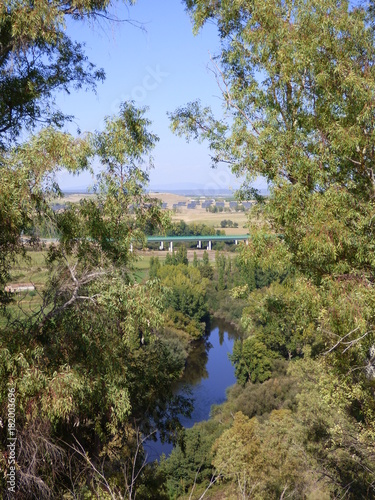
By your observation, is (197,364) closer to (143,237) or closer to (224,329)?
(224,329)

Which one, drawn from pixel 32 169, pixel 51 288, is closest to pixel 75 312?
pixel 51 288

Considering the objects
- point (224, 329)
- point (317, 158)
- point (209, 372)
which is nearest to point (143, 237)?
point (317, 158)

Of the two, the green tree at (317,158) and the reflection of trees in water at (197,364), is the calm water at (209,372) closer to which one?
the reflection of trees in water at (197,364)

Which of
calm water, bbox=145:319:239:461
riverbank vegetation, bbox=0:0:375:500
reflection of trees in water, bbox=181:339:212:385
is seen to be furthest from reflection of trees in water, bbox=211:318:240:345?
riverbank vegetation, bbox=0:0:375:500

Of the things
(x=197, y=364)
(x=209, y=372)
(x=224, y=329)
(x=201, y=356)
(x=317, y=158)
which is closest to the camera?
(x=317, y=158)

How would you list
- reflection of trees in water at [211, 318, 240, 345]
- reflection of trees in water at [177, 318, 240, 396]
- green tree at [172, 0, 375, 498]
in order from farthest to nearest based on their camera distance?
1. reflection of trees in water at [211, 318, 240, 345]
2. reflection of trees in water at [177, 318, 240, 396]
3. green tree at [172, 0, 375, 498]

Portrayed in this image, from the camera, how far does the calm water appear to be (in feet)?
62.2

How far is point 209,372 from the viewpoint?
24641 mm

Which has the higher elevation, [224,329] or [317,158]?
[317,158]

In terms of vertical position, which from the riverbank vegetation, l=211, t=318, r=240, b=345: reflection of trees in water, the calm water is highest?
the riverbank vegetation

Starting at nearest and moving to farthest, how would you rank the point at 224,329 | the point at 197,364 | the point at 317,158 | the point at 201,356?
the point at 317,158, the point at 197,364, the point at 201,356, the point at 224,329

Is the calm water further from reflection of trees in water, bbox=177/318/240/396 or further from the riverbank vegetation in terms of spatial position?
the riverbank vegetation

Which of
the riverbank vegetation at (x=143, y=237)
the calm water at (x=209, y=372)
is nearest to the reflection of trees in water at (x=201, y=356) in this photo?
the calm water at (x=209, y=372)

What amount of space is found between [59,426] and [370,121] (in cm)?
411
